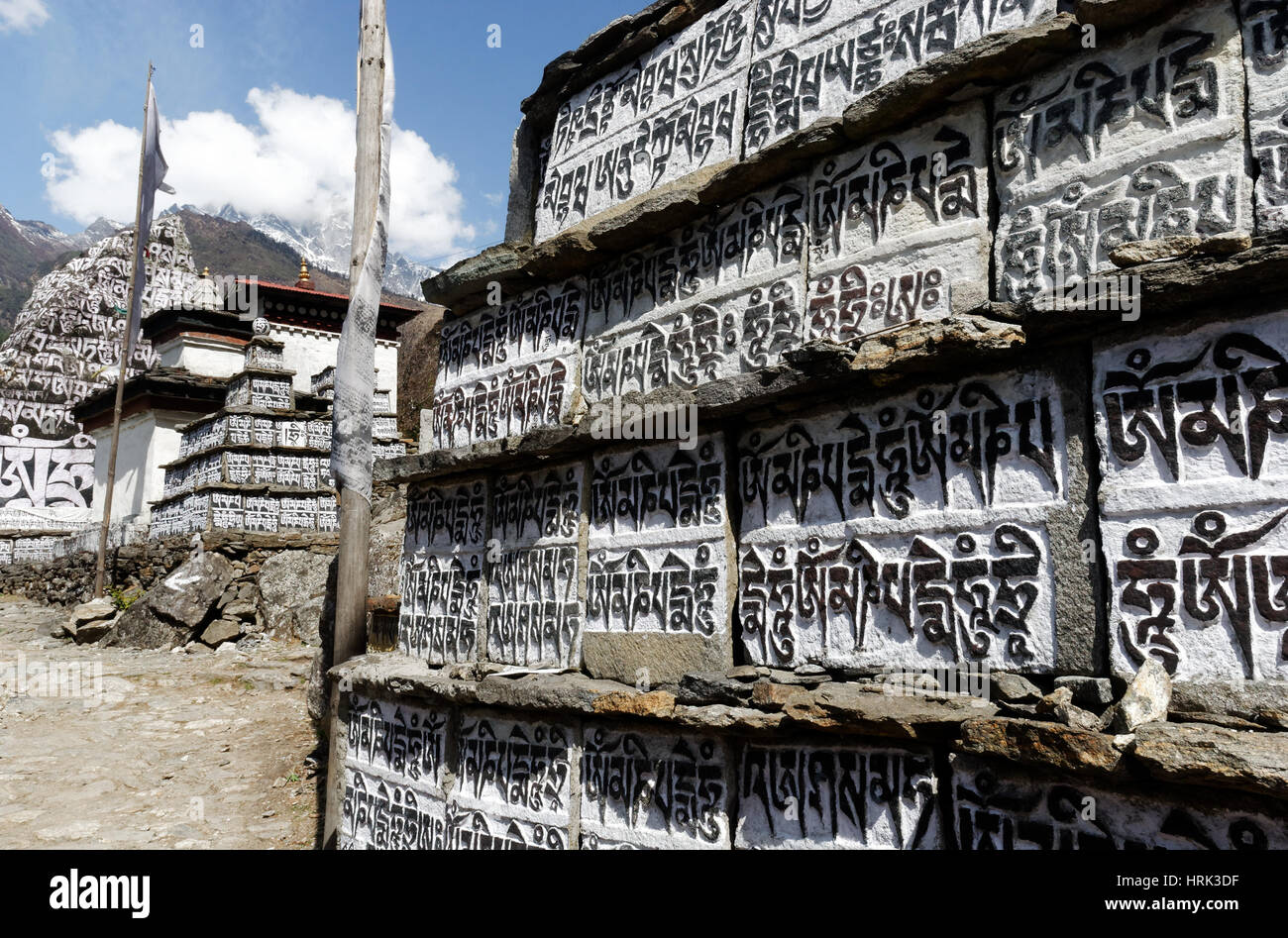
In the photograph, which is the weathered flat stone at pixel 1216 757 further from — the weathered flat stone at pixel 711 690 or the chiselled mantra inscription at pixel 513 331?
the chiselled mantra inscription at pixel 513 331

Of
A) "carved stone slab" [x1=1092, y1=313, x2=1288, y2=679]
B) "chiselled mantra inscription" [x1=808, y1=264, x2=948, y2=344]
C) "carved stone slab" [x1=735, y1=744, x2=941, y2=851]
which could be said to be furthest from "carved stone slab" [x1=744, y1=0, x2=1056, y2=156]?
"carved stone slab" [x1=735, y1=744, x2=941, y2=851]

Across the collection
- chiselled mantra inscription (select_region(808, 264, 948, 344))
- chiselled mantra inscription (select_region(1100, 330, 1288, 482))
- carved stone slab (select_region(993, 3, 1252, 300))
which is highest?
carved stone slab (select_region(993, 3, 1252, 300))

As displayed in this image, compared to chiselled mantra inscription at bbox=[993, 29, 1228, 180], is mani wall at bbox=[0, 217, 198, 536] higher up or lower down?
higher up

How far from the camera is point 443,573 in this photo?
577 cm

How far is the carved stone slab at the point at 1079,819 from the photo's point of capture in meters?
2.37

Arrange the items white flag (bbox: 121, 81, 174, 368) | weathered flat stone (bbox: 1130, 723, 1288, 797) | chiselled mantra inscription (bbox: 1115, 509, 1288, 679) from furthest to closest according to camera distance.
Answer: white flag (bbox: 121, 81, 174, 368) < chiselled mantra inscription (bbox: 1115, 509, 1288, 679) < weathered flat stone (bbox: 1130, 723, 1288, 797)

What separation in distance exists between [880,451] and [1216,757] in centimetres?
158

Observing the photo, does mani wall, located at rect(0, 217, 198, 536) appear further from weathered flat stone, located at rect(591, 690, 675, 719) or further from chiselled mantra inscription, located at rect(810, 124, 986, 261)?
chiselled mantra inscription, located at rect(810, 124, 986, 261)

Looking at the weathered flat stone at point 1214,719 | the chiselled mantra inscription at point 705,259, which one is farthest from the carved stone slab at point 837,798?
the chiselled mantra inscription at point 705,259

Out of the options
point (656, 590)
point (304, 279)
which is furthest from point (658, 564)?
point (304, 279)

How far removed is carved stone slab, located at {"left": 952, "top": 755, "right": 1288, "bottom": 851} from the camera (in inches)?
93.3

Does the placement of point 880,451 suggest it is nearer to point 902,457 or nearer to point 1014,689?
point 902,457

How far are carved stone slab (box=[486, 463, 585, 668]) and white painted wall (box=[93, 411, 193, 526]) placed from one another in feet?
47.3

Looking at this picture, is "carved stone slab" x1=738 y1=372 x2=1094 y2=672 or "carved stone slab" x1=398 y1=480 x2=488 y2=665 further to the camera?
"carved stone slab" x1=398 y1=480 x2=488 y2=665
